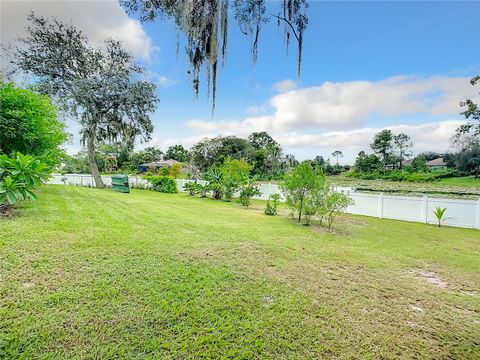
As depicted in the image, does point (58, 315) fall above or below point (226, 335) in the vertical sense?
above

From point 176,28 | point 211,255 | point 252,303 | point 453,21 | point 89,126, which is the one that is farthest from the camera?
point 89,126

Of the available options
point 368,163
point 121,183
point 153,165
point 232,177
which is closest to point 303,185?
point 232,177

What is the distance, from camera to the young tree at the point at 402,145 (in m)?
45.8

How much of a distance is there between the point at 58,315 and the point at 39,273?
856 millimetres

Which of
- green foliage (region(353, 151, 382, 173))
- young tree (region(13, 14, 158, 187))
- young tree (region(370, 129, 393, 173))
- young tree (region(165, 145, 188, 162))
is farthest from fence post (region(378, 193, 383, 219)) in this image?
young tree (region(165, 145, 188, 162))

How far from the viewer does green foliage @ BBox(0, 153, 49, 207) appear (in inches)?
155

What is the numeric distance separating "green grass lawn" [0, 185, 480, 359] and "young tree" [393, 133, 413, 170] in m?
48.6

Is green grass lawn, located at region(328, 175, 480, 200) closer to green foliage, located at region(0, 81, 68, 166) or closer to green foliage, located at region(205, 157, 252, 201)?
green foliage, located at region(205, 157, 252, 201)

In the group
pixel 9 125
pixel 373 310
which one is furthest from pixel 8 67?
pixel 373 310

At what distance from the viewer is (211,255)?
3.89 m

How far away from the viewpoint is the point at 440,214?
309 inches

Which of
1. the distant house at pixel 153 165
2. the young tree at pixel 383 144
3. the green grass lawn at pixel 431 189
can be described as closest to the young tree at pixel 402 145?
the young tree at pixel 383 144

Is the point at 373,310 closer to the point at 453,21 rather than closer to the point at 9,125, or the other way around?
the point at 453,21

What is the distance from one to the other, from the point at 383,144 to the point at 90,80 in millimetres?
46380
